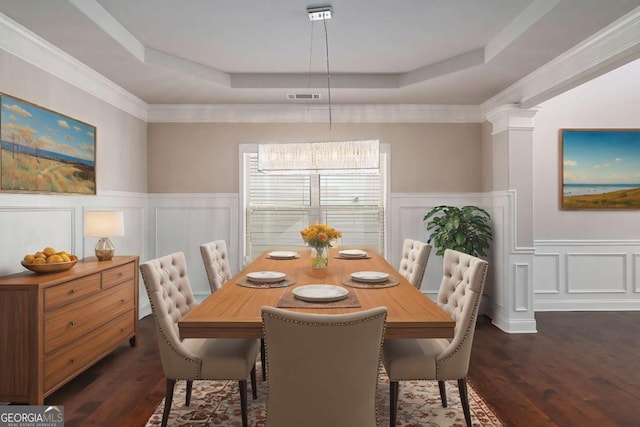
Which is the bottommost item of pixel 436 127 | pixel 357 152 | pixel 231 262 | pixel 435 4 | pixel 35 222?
pixel 231 262

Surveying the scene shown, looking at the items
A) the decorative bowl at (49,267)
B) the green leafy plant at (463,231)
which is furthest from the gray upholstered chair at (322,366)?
the green leafy plant at (463,231)

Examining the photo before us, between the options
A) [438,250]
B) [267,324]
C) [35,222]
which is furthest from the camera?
[438,250]

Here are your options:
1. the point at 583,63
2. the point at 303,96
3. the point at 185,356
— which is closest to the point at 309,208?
the point at 303,96

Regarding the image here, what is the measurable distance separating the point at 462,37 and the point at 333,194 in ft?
8.02

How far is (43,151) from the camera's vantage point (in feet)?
10.8

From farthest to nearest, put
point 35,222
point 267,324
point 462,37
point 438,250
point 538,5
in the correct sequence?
point 438,250 → point 462,37 → point 35,222 → point 538,5 → point 267,324

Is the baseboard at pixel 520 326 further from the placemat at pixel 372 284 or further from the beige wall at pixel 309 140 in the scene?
the placemat at pixel 372 284

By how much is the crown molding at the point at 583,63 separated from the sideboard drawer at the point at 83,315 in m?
4.03

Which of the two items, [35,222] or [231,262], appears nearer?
[35,222]

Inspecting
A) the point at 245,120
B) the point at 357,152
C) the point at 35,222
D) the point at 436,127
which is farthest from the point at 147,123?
the point at 436,127

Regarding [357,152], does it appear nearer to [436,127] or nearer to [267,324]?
[267,324]

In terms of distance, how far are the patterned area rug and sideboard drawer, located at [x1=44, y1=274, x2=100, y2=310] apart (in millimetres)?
923

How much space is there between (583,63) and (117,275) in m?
4.02

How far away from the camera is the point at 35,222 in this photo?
10.5 ft
